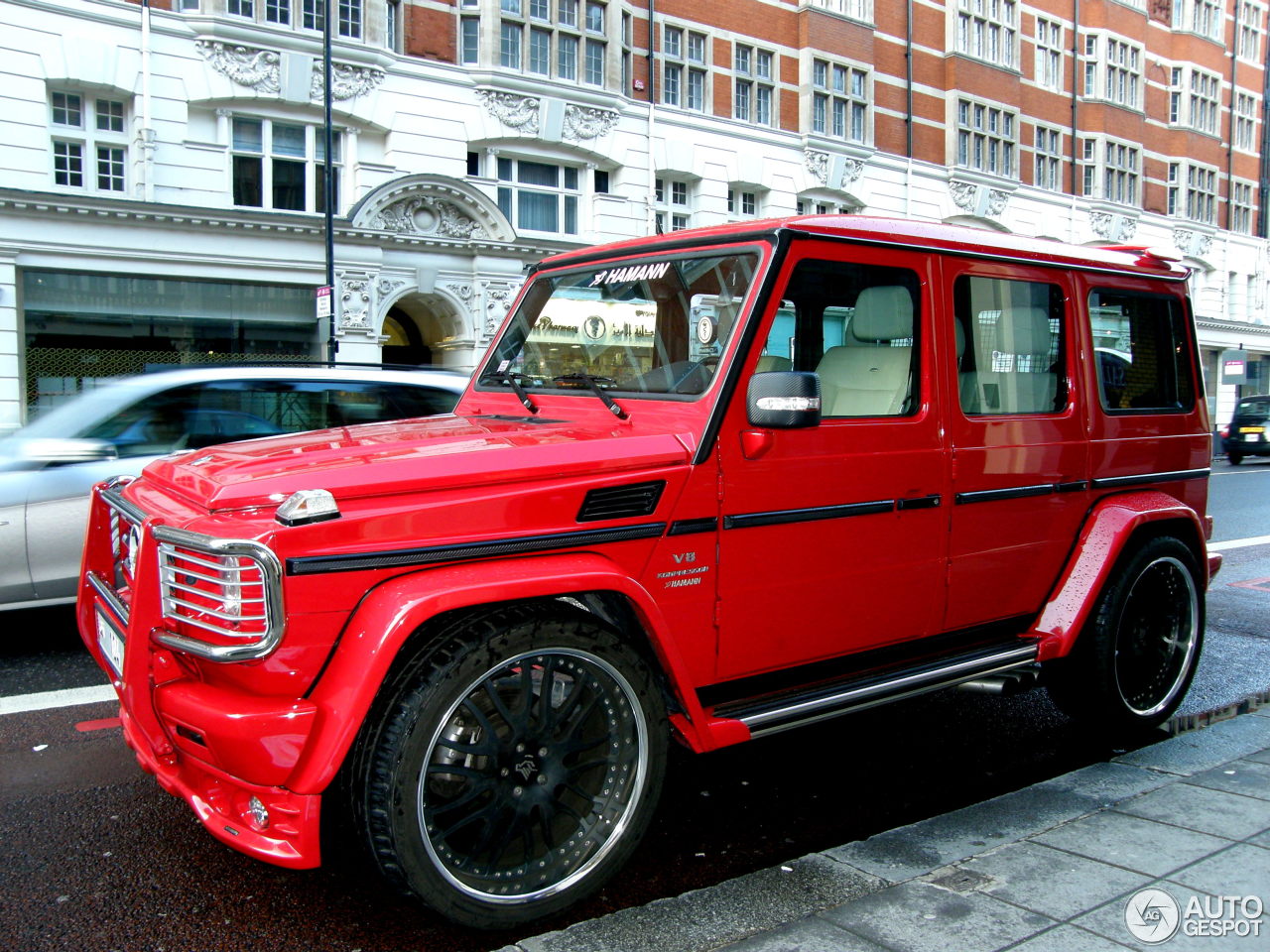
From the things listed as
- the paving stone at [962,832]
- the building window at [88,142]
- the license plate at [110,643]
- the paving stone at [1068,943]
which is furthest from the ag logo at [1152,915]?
the building window at [88,142]

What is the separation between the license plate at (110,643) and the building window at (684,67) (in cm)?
2321

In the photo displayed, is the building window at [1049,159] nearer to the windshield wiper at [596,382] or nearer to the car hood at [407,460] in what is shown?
the windshield wiper at [596,382]

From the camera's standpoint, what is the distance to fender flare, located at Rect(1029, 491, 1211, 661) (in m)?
4.30

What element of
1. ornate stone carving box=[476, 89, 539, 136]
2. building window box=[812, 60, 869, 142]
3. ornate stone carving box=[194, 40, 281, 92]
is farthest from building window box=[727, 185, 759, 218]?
ornate stone carving box=[194, 40, 281, 92]

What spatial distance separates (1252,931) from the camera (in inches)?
106

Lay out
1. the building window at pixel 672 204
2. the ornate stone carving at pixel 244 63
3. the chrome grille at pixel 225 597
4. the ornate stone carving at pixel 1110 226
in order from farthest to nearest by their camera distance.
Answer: the ornate stone carving at pixel 1110 226
the building window at pixel 672 204
the ornate stone carving at pixel 244 63
the chrome grille at pixel 225 597

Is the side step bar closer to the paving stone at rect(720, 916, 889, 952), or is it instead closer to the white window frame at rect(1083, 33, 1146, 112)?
the paving stone at rect(720, 916, 889, 952)

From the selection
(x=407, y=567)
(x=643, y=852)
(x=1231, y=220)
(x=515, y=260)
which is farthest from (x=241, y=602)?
(x=1231, y=220)

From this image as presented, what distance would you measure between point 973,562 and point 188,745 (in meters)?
2.89

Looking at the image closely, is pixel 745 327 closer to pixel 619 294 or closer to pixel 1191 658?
pixel 619 294

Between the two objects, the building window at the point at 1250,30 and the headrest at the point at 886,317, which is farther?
the building window at the point at 1250,30

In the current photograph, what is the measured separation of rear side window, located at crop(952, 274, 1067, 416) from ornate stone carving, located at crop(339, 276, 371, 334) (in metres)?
17.5

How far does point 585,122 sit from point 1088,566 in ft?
67.5

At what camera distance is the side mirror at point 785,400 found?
10.6 feet
